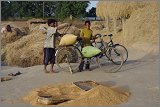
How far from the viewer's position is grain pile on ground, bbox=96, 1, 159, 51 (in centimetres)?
1873

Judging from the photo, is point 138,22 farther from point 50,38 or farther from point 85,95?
point 85,95

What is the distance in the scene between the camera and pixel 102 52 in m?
10.1

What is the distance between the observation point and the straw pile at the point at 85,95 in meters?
6.77

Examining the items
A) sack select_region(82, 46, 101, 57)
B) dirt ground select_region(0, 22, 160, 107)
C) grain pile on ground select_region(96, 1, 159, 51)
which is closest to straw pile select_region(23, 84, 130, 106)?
dirt ground select_region(0, 22, 160, 107)

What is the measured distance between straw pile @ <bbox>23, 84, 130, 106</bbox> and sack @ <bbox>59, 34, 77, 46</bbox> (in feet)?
7.26

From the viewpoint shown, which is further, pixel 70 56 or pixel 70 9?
pixel 70 9

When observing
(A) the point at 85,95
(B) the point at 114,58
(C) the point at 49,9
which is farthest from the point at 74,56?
(C) the point at 49,9

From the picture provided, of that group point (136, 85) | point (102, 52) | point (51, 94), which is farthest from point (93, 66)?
point (51, 94)

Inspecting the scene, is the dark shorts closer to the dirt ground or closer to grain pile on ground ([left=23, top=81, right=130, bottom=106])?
the dirt ground

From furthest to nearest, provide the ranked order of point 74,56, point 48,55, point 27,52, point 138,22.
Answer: point 138,22 < point 27,52 < point 74,56 < point 48,55

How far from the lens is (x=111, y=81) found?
8750mm

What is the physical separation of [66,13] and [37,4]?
406 centimetres

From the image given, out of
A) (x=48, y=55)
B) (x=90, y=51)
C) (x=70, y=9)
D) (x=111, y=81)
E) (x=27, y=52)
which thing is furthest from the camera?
(x=70, y=9)

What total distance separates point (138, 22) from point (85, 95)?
1389 centimetres
